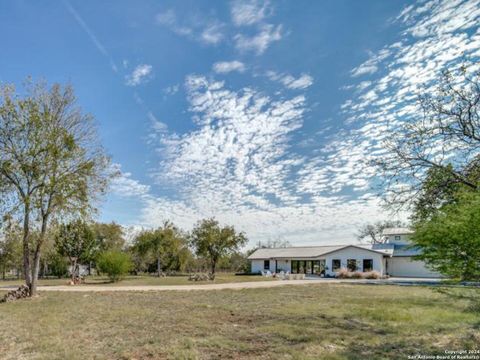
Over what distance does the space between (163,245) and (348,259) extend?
24.2 meters

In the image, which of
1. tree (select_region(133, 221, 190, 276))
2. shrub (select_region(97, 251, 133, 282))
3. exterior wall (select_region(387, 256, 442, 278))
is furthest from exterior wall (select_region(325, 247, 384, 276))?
shrub (select_region(97, 251, 133, 282))

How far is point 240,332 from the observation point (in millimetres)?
7566

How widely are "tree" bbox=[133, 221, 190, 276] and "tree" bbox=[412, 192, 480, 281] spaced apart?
142ft

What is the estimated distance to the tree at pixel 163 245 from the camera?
151ft

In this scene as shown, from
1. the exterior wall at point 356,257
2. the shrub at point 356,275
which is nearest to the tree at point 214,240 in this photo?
the exterior wall at point 356,257

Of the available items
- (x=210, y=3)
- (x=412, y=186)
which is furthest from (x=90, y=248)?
(x=412, y=186)

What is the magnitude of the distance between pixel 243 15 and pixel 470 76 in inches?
306

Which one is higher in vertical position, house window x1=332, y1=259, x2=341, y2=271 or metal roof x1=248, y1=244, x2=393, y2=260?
metal roof x1=248, y1=244, x2=393, y2=260

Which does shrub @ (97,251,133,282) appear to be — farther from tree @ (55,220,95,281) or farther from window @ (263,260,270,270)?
window @ (263,260,270,270)

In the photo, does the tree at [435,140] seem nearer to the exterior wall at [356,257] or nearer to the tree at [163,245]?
the exterior wall at [356,257]

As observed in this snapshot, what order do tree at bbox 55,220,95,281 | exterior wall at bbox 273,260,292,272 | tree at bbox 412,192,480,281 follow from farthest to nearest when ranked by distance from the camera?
exterior wall at bbox 273,260,292,272 → tree at bbox 55,220,95,281 → tree at bbox 412,192,480,281

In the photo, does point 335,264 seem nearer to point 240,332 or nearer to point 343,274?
point 343,274

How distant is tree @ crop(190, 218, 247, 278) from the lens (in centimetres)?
4406

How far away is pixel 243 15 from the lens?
12.7 m
